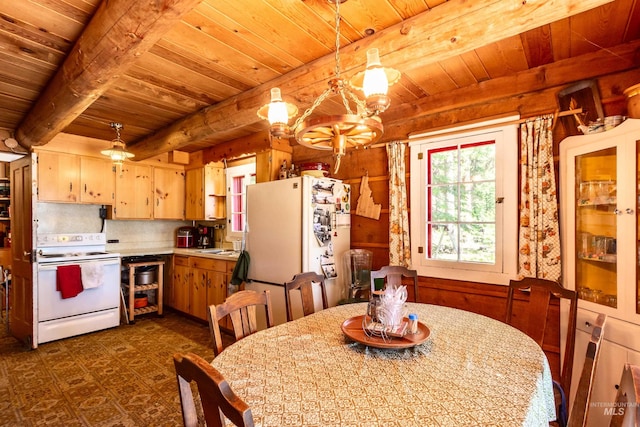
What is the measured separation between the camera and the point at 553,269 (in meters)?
2.20

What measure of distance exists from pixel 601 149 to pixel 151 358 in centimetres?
387

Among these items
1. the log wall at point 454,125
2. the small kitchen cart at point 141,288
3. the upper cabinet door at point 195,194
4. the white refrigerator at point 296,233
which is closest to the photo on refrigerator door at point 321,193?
the white refrigerator at point 296,233

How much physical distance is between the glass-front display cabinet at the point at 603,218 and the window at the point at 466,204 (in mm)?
365

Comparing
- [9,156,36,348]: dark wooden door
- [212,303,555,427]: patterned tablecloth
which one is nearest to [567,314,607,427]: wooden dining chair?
[212,303,555,427]: patterned tablecloth

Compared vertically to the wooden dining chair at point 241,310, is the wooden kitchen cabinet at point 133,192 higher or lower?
higher

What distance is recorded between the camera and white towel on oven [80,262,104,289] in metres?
3.56

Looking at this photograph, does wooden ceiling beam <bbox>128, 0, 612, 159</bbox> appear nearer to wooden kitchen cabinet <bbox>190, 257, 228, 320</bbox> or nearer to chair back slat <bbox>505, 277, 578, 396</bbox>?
chair back slat <bbox>505, 277, 578, 396</bbox>

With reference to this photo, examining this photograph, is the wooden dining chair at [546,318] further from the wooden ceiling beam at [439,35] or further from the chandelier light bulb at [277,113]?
the chandelier light bulb at [277,113]

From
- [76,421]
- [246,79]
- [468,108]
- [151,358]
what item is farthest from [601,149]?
[151,358]

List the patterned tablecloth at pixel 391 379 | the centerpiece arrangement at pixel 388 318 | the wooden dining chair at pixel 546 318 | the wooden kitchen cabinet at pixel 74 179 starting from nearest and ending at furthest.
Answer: the patterned tablecloth at pixel 391 379 → the centerpiece arrangement at pixel 388 318 → the wooden dining chair at pixel 546 318 → the wooden kitchen cabinet at pixel 74 179

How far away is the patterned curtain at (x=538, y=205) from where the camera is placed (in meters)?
2.21

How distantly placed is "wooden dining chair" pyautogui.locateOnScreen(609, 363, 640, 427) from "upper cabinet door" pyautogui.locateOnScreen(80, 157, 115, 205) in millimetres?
4842

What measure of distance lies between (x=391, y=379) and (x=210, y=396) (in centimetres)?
71

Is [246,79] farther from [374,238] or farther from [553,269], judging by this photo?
→ [553,269]
